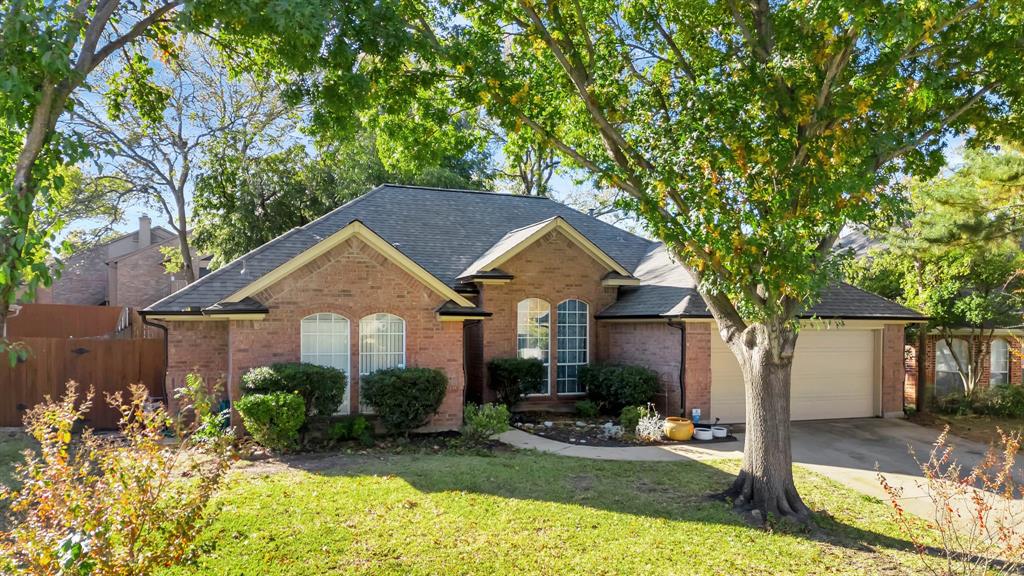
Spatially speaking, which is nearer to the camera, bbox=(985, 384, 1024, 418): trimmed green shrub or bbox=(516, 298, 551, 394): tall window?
bbox=(516, 298, 551, 394): tall window

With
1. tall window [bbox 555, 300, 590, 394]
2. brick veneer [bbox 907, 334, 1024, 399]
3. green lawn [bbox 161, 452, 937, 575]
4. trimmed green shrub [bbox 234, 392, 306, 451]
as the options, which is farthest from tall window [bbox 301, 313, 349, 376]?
brick veneer [bbox 907, 334, 1024, 399]

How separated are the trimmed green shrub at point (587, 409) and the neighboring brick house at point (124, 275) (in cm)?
2251

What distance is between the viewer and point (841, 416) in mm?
16297

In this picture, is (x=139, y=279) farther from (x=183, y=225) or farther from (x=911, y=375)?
(x=911, y=375)

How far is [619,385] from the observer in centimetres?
1533

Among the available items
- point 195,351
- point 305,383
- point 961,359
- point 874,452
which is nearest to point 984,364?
point 961,359

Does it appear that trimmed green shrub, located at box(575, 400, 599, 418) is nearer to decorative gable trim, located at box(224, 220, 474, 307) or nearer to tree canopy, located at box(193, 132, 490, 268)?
decorative gable trim, located at box(224, 220, 474, 307)

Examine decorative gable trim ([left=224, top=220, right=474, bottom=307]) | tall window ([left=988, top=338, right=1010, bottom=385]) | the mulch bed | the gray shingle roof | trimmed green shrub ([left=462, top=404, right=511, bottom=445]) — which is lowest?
the mulch bed

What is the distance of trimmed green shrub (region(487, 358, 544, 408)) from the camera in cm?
1564

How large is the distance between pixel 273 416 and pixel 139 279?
980 inches

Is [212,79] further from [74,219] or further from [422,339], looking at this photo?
[422,339]

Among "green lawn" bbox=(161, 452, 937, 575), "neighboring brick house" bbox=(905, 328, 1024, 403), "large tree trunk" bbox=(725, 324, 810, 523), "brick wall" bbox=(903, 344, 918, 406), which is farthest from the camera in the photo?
"brick wall" bbox=(903, 344, 918, 406)

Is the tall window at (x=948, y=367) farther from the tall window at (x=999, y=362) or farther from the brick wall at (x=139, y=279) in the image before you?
the brick wall at (x=139, y=279)

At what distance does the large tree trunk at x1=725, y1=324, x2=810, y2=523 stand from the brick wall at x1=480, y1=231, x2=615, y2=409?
8.26m
